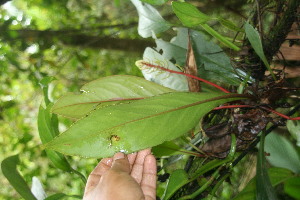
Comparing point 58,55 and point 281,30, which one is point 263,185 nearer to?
point 281,30

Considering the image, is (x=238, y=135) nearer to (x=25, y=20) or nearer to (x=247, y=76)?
(x=247, y=76)

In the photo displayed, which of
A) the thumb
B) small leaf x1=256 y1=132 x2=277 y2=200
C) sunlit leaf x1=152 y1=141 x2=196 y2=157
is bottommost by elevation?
sunlit leaf x1=152 y1=141 x2=196 y2=157

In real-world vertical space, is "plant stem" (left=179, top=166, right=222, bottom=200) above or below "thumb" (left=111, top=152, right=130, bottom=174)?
A: below

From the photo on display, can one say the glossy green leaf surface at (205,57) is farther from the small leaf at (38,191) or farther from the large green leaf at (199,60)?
the small leaf at (38,191)

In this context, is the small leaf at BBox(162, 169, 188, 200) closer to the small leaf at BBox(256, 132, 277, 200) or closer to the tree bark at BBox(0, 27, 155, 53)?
the small leaf at BBox(256, 132, 277, 200)

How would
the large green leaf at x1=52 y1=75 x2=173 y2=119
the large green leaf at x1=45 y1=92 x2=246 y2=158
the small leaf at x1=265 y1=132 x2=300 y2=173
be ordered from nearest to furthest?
the large green leaf at x1=45 y1=92 x2=246 y2=158, the large green leaf at x1=52 y1=75 x2=173 y2=119, the small leaf at x1=265 y1=132 x2=300 y2=173

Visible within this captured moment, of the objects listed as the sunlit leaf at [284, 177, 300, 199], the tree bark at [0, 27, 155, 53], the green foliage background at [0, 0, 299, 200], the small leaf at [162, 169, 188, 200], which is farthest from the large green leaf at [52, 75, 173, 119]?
the tree bark at [0, 27, 155, 53]

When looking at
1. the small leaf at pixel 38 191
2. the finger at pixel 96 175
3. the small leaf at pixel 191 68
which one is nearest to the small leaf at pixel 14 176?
the small leaf at pixel 38 191
